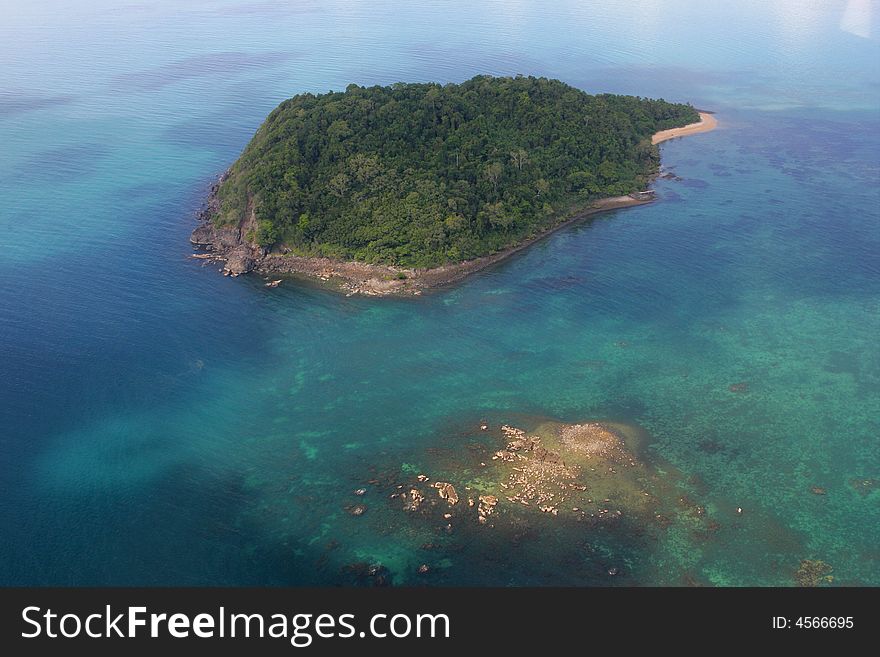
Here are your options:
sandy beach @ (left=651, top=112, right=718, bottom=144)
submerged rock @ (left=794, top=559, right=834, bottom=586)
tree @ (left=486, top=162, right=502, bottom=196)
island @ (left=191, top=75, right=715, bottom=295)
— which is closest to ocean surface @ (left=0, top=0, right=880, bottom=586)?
submerged rock @ (left=794, top=559, right=834, bottom=586)

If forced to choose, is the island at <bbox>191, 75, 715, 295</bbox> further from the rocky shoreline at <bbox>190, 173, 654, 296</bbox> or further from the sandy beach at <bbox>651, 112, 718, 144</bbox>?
the sandy beach at <bbox>651, 112, 718, 144</bbox>

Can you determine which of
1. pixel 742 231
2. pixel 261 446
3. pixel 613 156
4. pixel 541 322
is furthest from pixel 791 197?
pixel 261 446

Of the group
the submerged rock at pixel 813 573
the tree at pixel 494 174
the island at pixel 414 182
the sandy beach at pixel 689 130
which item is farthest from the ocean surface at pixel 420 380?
the tree at pixel 494 174

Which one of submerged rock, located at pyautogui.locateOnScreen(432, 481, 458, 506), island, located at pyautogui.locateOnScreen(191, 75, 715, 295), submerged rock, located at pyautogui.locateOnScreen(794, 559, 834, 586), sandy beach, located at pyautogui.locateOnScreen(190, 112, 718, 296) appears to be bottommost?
submerged rock, located at pyautogui.locateOnScreen(794, 559, 834, 586)

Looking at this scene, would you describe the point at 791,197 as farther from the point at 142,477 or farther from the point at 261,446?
the point at 142,477

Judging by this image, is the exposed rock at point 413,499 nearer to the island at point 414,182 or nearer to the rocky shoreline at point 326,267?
the rocky shoreline at point 326,267

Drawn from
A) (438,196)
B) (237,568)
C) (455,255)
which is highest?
(438,196)

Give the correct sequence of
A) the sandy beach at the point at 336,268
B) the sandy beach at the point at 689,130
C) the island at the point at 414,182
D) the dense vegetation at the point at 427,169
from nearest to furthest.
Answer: the sandy beach at the point at 336,268
the island at the point at 414,182
the dense vegetation at the point at 427,169
the sandy beach at the point at 689,130
